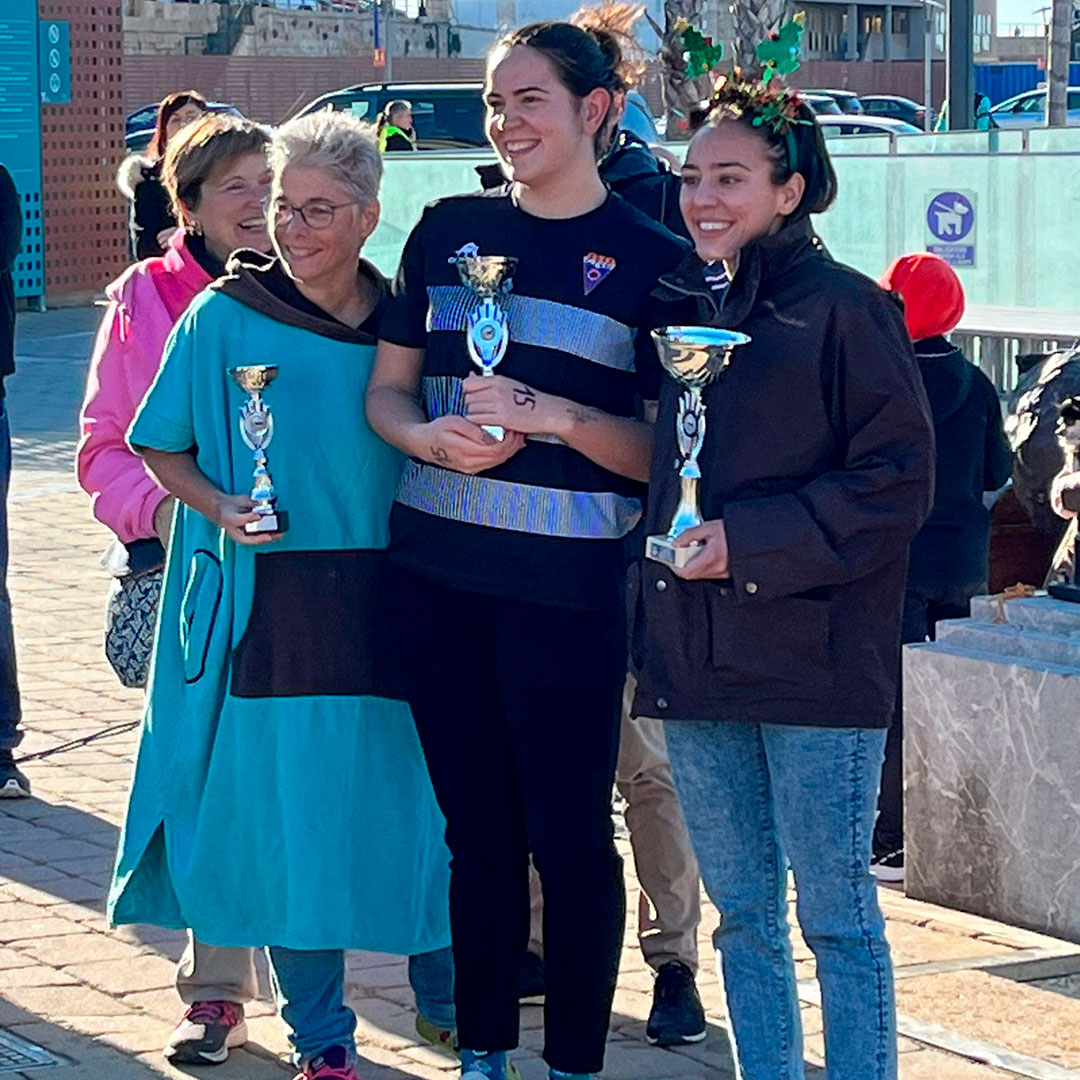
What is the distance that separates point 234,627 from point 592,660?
29.8 inches

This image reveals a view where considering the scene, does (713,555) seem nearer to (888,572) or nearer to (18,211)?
(888,572)

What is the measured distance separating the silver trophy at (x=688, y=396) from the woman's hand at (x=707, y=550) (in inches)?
0.4

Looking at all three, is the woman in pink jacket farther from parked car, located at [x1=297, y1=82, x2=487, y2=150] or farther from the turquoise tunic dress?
parked car, located at [x1=297, y1=82, x2=487, y2=150]

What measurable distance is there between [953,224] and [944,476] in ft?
15.4

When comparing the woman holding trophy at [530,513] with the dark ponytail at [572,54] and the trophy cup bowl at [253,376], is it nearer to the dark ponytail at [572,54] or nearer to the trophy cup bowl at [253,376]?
the dark ponytail at [572,54]

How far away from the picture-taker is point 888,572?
3.62 meters

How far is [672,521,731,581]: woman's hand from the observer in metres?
3.51

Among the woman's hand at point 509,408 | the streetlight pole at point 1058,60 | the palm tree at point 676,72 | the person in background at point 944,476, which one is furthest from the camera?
the streetlight pole at point 1058,60

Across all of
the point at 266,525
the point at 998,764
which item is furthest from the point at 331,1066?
the point at 998,764

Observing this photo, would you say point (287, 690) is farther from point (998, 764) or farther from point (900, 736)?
point (900, 736)

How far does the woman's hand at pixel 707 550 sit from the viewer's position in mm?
3506

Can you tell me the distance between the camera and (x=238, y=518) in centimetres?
411

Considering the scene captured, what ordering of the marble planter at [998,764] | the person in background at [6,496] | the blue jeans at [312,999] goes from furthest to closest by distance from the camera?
the person in background at [6,496] < the marble planter at [998,764] < the blue jeans at [312,999]

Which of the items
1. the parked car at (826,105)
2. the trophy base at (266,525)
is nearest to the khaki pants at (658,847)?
the trophy base at (266,525)
